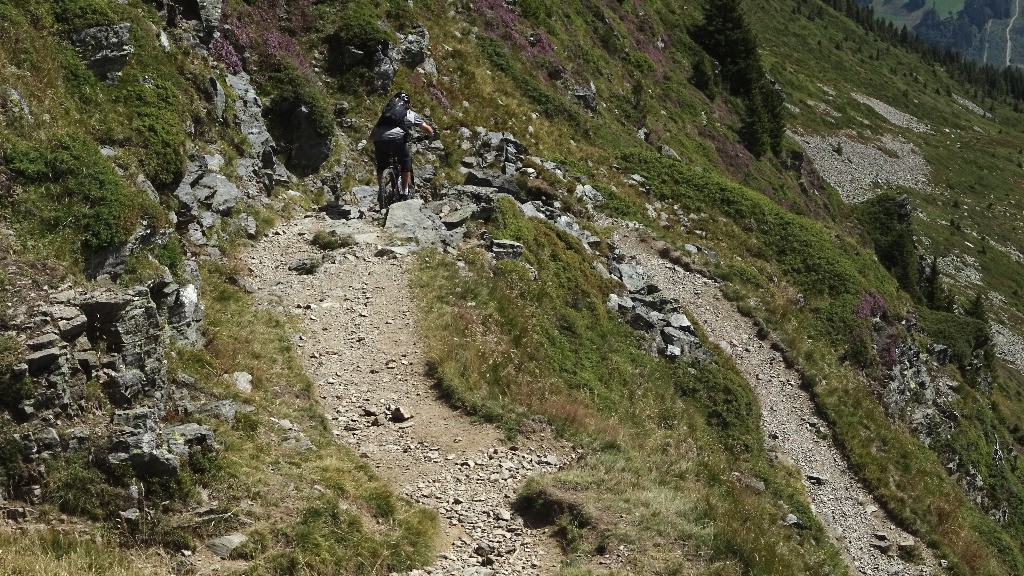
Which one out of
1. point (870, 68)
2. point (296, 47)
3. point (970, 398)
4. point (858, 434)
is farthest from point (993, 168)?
point (296, 47)

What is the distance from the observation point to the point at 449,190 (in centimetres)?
2305

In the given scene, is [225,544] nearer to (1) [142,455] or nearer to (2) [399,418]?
(1) [142,455]

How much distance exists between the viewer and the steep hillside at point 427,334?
9.46m

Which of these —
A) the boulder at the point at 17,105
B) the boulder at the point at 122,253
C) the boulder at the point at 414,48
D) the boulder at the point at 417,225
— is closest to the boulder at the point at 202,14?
the boulder at the point at 414,48

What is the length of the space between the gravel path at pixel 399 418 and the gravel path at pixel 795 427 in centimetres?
1178

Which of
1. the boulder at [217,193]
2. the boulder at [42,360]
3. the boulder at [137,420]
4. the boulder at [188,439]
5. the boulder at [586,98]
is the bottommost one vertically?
the boulder at [188,439]

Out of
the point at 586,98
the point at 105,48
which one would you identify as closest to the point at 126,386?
the point at 105,48

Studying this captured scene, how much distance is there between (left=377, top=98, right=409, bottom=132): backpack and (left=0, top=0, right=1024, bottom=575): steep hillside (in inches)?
109

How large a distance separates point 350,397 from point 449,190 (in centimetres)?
1096

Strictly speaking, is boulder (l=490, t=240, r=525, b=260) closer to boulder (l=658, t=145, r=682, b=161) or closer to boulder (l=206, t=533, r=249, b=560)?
boulder (l=206, t=533, r=249, b=560)

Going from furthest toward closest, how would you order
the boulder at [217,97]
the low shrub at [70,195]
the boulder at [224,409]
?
1. the boulder at [217,97]
2. the low shrub at [70,195]
3. the boulder at [224,409]

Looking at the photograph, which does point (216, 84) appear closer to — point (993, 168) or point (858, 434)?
point (858, 434)

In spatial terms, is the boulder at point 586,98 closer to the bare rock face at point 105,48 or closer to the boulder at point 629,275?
the boulder at point 629,275

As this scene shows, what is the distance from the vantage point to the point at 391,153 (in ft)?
71.7
